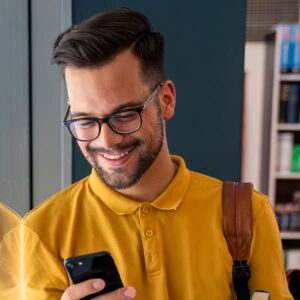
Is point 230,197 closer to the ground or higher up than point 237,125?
closer to the ground

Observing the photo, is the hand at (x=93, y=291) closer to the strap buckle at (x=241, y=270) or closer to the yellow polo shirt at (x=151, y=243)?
the yellow polo shirt at (x=151, y=243)

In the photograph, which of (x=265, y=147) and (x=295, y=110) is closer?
(x=295, y=110)

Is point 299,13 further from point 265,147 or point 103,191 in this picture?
point 103,191

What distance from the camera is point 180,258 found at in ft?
3.09

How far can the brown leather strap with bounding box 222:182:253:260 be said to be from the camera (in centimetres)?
94

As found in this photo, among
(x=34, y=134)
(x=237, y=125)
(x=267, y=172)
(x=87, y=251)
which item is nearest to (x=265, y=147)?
(x=267, y=172)

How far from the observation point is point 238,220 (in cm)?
95

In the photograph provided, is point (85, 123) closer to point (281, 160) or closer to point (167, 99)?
point (167, 99)

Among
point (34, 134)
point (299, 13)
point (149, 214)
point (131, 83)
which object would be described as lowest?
point (149, 214)

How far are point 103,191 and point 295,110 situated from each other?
100.0 inches

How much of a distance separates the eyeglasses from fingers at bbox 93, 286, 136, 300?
11.2 inches

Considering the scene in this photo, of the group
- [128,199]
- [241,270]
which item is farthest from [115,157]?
[241,270]

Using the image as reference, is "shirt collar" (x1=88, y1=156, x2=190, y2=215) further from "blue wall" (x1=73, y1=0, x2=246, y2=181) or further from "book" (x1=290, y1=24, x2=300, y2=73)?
"book" (x1=290, y1=24, x2=300, y2=73)

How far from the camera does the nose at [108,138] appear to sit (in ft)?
2.77
